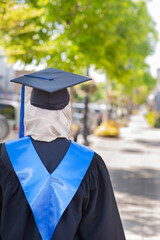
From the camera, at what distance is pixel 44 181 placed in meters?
2.06

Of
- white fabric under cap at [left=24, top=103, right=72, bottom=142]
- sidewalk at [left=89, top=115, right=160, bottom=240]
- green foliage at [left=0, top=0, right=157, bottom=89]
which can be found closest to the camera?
white fabric under cap at [left=24, top=103, right=72, bottom=142]

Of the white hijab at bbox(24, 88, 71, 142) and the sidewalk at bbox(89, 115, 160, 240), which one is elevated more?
the white hijab at bbox(24, 88, 71, 142)

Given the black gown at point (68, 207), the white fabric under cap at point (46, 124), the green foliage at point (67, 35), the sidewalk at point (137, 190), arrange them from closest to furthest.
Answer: the black gown at point (68, 207) → the white fabric under cap at point (46, 124) → the sidewalk at point (137, 190) → the green foliage at point (67, 35)

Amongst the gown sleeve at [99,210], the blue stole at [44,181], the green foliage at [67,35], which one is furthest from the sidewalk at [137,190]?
the blue stole at [44,181]

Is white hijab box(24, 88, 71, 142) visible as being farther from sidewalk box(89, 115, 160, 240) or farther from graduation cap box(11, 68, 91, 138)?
sidewalk box(89, 115, 160, 240)

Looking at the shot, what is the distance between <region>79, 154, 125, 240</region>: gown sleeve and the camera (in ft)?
6.79

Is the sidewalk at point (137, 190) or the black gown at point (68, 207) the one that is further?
the sidewalk at point (137, 190)

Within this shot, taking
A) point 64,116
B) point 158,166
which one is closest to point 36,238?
point 64,116

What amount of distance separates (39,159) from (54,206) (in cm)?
25

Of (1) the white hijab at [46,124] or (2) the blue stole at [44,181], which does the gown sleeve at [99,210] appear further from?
(1) the white hijab at [46,124]

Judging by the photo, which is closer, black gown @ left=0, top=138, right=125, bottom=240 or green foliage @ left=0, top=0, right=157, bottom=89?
black gown @ left=0, top=138, right=125, bottom=240

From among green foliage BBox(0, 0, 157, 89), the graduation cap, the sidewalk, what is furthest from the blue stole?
green foliage BBox(0, 0, 157, 89)

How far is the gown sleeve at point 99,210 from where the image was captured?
2.07 m

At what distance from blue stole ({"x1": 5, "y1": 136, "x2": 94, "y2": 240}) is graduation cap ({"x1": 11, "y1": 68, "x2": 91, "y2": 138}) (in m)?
0.22
